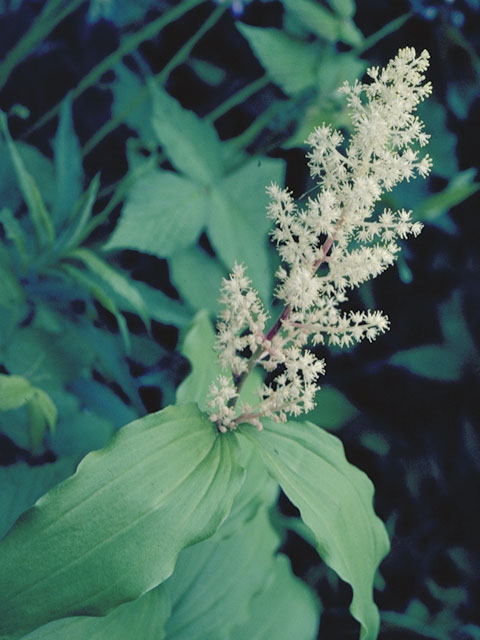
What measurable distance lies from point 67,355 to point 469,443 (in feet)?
4.18

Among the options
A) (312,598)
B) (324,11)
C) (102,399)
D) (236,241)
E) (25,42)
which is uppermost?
(25,42)

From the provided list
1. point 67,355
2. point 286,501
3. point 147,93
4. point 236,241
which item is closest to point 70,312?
point 67,355

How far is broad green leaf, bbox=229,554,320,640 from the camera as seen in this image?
1509 millimetres

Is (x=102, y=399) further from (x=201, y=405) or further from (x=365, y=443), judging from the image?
(x=365, y=443)

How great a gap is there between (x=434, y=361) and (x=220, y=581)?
3.11 feet

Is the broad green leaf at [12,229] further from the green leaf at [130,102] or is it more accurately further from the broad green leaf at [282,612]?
the broad green leaf at [282,612]

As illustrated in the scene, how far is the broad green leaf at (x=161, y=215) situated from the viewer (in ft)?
4.99

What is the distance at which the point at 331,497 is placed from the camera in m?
1.09

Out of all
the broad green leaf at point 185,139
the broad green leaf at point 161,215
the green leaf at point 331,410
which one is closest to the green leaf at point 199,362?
the broad green leaf at point 161,215

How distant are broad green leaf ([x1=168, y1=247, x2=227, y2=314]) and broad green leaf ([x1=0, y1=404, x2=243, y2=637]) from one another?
2.45 ft

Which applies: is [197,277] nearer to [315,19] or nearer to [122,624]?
[315,19]

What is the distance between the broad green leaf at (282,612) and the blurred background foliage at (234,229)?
0.23m

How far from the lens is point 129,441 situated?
943 millimetres

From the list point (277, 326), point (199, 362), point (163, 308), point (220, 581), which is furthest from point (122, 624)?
point (163, 308)
